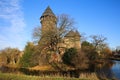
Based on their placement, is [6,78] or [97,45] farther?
[97,45]

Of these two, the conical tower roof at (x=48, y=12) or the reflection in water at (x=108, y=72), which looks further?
the conical tower roof at (x=48, y=12)

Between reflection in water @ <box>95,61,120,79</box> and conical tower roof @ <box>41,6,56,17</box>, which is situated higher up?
conical tower roof @ <box>41,6,56,17</box>

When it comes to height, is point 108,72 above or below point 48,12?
below

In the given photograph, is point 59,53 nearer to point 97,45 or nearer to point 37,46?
point 37,46

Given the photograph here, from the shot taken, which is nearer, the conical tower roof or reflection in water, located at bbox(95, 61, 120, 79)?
reflection in water, located at bbox(95, 61, 120, 79)

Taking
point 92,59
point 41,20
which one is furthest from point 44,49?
point 41,20

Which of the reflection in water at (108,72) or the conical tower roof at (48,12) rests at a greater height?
the conical tower roof at (48,12)

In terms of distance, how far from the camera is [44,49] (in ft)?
104

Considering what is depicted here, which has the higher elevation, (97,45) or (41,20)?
(41,20)

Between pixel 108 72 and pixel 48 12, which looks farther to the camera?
pixel 48 12

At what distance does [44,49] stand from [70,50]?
495cm

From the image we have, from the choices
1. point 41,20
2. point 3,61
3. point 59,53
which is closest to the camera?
point 59,53

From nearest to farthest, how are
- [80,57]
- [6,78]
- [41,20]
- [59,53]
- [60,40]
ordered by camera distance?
[6,78], [80,57], [60,40], [59,53], [41,20]

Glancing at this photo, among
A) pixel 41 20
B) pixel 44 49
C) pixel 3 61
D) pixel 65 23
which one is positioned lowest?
pixel 3 61
